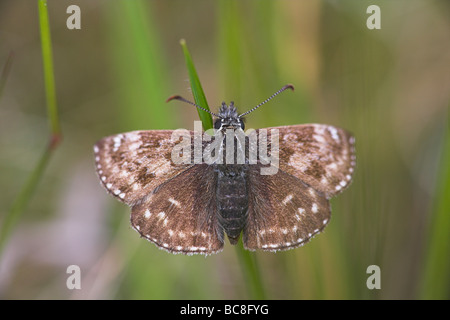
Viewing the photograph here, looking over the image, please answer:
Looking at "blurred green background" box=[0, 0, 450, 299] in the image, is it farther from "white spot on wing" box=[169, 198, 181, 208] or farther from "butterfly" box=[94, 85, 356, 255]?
"white spot on wing" box=[169, 198, 181, 208]

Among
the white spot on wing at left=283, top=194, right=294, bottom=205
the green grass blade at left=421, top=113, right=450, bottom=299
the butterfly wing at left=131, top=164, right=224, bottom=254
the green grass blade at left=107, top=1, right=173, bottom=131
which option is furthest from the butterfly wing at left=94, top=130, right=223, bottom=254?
the green grass blade at left=421, top=113, right=450, bottom=299

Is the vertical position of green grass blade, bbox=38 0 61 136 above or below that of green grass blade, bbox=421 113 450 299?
above

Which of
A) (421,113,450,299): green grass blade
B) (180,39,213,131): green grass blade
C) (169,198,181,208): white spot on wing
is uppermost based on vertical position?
(180,39,213,131): green grass blade

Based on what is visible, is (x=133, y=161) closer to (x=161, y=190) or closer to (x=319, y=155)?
(x=161, y=190)

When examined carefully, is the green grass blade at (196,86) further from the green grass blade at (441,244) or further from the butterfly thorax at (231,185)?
the green grass blade at (441,244)

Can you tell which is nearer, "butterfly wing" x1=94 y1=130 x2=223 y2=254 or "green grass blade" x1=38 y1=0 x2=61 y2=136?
"green grass blade" x1=38 y1=0 x2=61 y2=136
